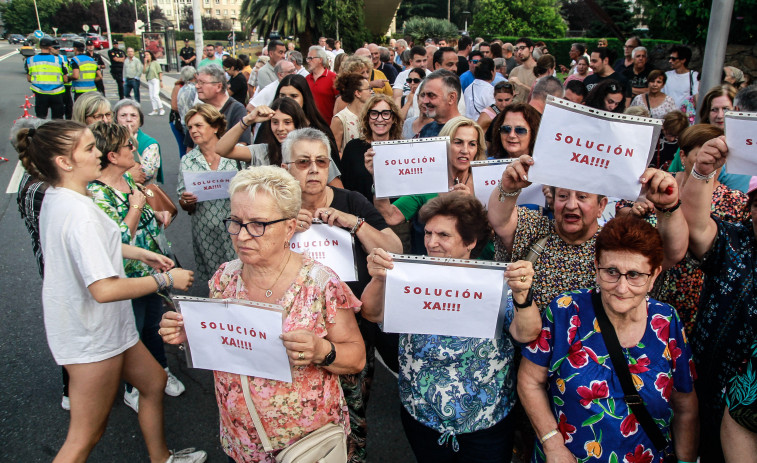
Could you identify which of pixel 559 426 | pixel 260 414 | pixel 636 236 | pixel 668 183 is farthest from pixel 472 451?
pixel 668 183

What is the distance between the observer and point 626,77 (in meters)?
9.78

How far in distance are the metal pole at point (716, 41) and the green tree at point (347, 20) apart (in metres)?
22.7

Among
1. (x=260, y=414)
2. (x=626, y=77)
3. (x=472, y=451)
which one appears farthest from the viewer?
(x=626, y=77)

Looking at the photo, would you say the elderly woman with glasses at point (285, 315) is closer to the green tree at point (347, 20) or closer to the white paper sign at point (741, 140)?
the white paper sign at point (741, 140)

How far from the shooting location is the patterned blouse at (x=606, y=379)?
2.11m

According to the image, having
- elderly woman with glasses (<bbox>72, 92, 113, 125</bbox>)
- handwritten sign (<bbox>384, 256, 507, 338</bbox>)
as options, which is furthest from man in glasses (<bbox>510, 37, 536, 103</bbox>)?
handwritten sign (<bbox>384, 256, 507, 338</bbox>)

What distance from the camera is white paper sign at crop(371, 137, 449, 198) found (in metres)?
3.52

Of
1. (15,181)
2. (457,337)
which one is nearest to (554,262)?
(457,337)

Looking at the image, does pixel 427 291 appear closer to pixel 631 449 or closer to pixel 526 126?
pixel 631 449

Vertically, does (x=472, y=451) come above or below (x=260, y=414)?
below

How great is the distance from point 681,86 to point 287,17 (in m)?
24.0

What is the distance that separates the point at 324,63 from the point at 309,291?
19.8ft

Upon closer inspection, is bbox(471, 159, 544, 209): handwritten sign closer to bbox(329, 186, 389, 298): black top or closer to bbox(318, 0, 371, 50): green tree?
bbox(329, 186, 389, 298): black top

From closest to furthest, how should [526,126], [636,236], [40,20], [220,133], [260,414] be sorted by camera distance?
[636,236], [260,414], [526,126], [220,133], [40,20]
